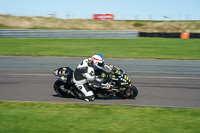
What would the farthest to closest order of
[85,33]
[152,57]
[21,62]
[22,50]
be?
[85,33]
[22,50]
[152,57]
[21,62]

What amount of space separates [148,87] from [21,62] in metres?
8.74

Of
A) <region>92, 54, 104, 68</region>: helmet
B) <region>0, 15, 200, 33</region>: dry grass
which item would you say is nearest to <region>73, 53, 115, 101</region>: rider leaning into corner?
<region>92, 54, 104, 68</region>: helmet

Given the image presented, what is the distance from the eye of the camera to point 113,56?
19.2 metres

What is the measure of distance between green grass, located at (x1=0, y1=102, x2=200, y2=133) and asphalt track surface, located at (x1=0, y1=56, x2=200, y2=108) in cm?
88

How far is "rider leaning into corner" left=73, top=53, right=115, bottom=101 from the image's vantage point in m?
8.42

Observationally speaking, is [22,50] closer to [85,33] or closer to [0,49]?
[0,49]

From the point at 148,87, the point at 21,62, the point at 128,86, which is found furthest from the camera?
the point at 21,62

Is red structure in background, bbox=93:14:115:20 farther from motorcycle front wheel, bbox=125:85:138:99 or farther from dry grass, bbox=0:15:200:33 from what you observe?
motorcycle front wheel, bbox=125:85:138:99

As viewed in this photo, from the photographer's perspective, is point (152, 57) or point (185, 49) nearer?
point (152, 57)

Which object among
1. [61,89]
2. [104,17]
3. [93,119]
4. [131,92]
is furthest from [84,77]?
[104,17]

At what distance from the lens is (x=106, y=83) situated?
343 inches

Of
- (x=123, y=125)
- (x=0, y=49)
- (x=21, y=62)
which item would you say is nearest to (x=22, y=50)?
(x=0, y=49)

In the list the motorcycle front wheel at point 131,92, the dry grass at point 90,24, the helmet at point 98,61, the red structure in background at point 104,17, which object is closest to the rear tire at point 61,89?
the helmet at point 98,61

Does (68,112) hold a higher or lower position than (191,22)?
lower
